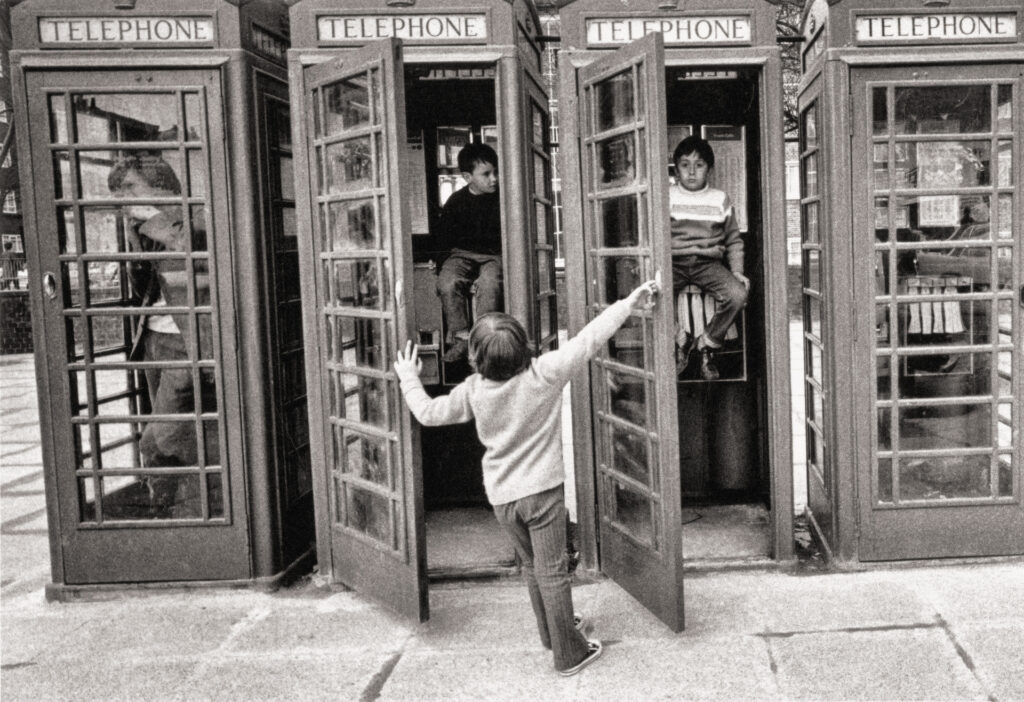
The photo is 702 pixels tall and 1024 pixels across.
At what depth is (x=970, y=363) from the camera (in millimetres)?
4539

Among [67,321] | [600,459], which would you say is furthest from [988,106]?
[67,321]

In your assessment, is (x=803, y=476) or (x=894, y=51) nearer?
(x=894, y=51)

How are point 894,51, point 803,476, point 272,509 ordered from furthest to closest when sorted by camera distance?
1. point 803,476
2. point 272,509
3. point 894,51

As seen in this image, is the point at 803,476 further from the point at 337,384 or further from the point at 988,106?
the point at 337,384

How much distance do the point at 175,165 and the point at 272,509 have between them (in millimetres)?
1672

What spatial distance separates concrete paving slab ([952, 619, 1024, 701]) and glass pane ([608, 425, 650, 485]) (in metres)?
1.37


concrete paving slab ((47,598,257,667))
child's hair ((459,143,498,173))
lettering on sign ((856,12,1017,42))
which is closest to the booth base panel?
concrete paving slab ((47,598,257,667))

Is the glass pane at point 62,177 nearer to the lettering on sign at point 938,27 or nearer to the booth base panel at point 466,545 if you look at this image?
the booth base panel at point 466,545

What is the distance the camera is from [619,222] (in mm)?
4141

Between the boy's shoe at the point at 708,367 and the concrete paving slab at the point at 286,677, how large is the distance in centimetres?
244

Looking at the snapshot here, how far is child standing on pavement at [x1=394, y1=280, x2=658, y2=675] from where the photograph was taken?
3477 millimetres

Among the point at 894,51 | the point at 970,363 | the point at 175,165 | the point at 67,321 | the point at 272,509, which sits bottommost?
the point at 272,509

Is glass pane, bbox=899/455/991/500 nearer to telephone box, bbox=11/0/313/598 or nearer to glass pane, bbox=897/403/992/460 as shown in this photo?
glass pane, bbox=897/403/992/460

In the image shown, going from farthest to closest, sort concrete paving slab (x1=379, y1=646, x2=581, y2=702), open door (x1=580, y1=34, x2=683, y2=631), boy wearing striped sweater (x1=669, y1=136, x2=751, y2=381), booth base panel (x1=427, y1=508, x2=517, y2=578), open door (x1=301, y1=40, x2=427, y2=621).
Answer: boy wearing striped sweater (x1=669, y1=136, x2=751, y2=381)
booth base panel (x1=427, y1=508, x2=517, y2=578)
open door (x1=301, y1=40, x2=427, y2=621)
open door (x1=580, y1=34, x2=683, y2=631)
concrete paving slab (x1=379, y1=646, x2=581, y2=702)
